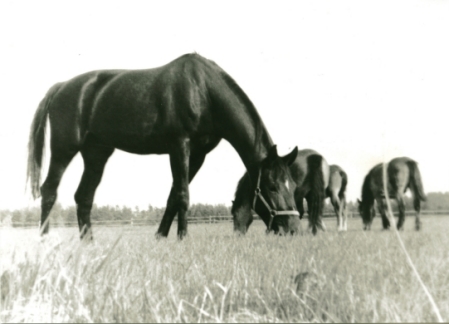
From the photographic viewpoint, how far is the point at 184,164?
601cm

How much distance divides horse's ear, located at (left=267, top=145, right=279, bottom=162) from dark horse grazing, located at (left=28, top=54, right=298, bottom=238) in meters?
0.01

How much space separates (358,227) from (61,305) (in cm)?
186

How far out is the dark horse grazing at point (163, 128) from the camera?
6.04 m

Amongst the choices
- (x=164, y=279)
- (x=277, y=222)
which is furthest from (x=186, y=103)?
(x=164, y=279)

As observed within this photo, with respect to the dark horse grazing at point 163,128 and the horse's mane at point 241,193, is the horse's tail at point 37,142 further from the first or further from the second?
the horse's mane at point 241,193

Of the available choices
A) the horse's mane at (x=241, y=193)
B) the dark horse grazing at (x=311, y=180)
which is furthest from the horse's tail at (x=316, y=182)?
the horse's mane at (x=241, y=193)

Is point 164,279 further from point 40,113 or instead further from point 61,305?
point 40,113

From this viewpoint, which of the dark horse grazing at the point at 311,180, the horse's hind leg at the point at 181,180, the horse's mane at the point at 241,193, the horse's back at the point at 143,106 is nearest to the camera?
the horse's hind leg at the point at 181,180

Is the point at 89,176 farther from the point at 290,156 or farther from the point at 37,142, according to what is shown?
the point at 290,156

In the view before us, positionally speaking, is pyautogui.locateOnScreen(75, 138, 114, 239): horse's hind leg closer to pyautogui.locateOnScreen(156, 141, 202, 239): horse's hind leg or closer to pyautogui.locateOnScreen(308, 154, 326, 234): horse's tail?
pyautogui.locateOnScreen(156, 141, 202, 239): horse's hind leg

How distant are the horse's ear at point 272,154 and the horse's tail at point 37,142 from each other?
3044 millimetres

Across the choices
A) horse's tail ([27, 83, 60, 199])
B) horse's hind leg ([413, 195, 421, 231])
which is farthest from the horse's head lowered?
horse's hind leg ([413, 195, 421, 231])

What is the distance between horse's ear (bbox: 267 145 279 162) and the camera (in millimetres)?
5714

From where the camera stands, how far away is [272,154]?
5.82 m
